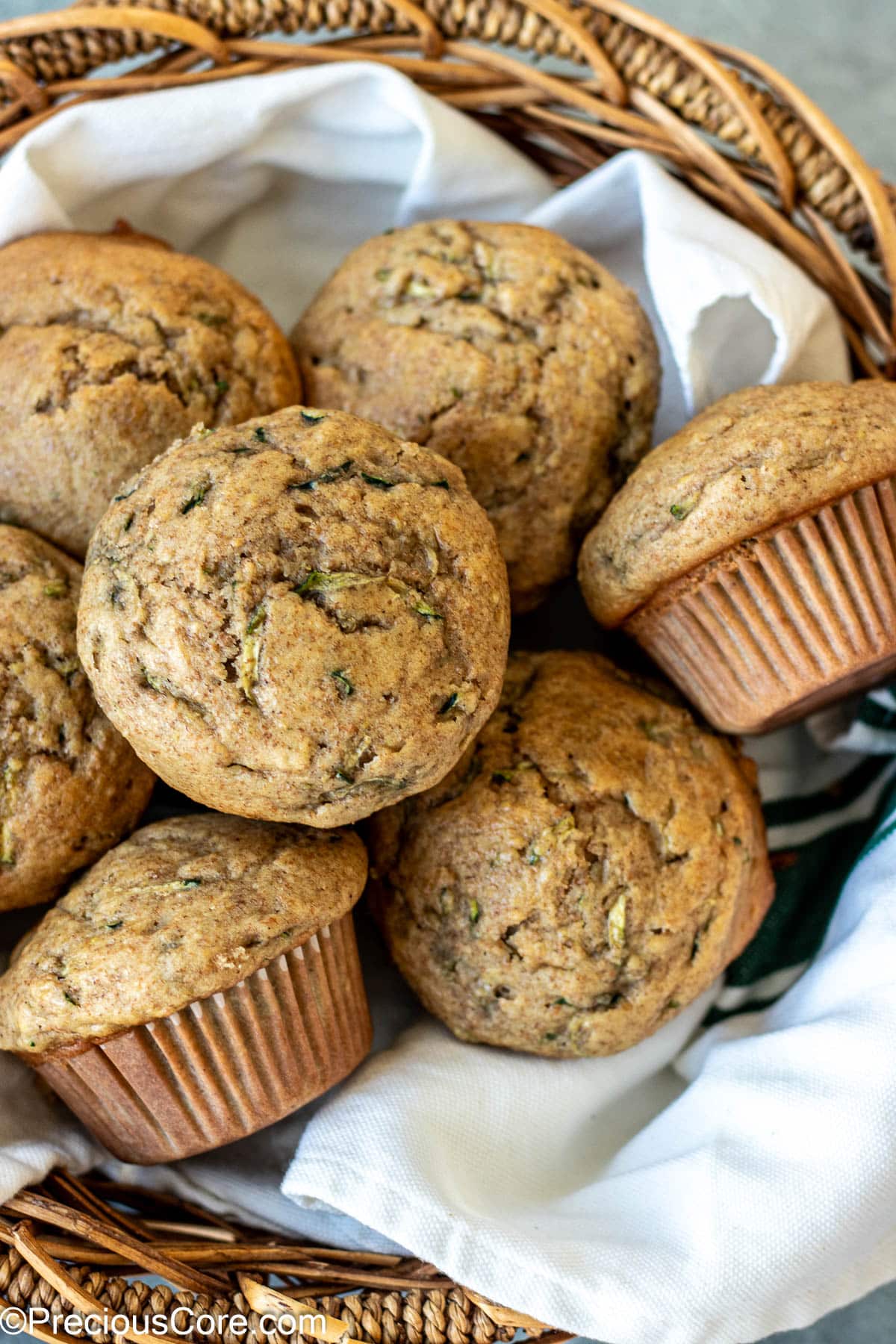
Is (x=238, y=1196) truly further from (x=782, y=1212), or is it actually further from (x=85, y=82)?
(x=85, y=82)

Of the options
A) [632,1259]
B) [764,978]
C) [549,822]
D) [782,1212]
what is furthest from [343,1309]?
[764,978]

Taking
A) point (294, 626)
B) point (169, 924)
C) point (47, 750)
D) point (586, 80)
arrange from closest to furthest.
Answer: point (294, 626) < point (169, 924) < point (47, 750) < point (586, 80)

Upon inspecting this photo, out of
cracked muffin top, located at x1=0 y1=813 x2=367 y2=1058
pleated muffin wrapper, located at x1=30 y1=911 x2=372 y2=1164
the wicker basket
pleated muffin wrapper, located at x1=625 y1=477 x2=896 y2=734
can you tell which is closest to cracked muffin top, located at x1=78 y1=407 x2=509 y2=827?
cracked muffin top, located at x1=0 y1=813 x2=367 y2=1058

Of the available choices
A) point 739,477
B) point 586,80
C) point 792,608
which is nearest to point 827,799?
point 792,608

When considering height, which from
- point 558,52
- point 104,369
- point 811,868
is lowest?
point 811,868

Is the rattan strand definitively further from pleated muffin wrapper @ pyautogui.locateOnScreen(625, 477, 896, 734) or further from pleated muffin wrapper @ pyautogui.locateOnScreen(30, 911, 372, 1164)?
pleated muffin wrapper @ pyautogui.locateOnScreen(30, 911, 372, 1164)

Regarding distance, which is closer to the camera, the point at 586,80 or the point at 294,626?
the point at 294,626

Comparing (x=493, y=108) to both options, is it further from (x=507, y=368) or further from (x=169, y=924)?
(x=169, y=924)

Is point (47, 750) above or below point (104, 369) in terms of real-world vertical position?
below
